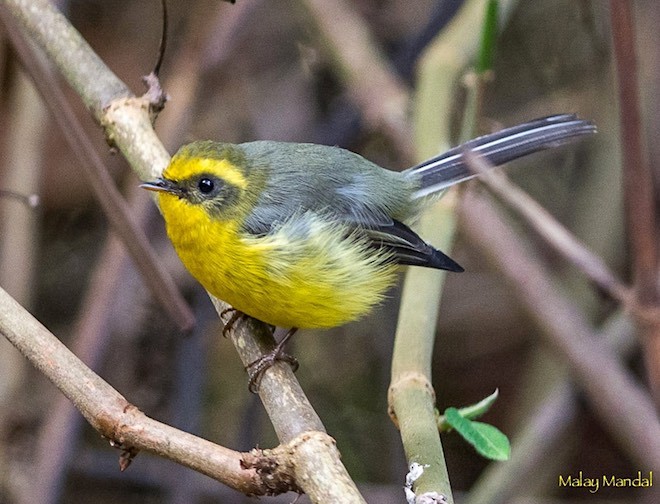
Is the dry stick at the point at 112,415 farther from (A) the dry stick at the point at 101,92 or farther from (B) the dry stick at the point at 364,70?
(B) the dry stick at the point at 364,70

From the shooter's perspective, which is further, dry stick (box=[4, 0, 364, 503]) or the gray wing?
the gray wing

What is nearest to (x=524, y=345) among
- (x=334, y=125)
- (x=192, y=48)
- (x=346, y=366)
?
(x=346, y=366)

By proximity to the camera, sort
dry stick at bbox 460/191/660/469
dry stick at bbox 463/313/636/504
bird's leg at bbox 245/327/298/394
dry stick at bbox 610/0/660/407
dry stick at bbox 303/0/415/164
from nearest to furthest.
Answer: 1. bird's leg at bbox 245/327/298/394
2. dry stick at bbox 610/0/660/407
3. dry stick at bbox 460/191/660/469
4. dry stick at bbox 463/313/636/504
5. dry stick at bbox 303/0/415/164

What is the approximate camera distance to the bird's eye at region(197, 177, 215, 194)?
251 centimetres

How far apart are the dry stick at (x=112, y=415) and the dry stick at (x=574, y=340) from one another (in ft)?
5.54

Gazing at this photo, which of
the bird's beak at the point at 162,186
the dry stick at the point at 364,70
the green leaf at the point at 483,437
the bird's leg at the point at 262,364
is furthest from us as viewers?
the dry stick at the point at 364,70

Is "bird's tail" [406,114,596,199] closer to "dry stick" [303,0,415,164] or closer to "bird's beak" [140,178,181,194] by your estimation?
"dry stick" [303,0,415,164]

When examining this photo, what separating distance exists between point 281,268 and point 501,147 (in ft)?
3.06

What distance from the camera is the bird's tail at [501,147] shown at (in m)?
2.88

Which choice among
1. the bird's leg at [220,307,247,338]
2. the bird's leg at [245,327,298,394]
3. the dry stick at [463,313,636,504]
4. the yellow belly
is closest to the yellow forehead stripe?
the yellow belly

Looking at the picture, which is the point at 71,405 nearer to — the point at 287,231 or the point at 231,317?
the point at 231,317

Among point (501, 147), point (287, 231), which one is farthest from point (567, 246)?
point (287, 231)

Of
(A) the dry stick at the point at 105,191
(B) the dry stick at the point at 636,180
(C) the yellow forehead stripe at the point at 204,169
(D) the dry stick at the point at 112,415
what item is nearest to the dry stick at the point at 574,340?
(B) the dry stick at the point at 636,180

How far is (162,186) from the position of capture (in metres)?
2.38
